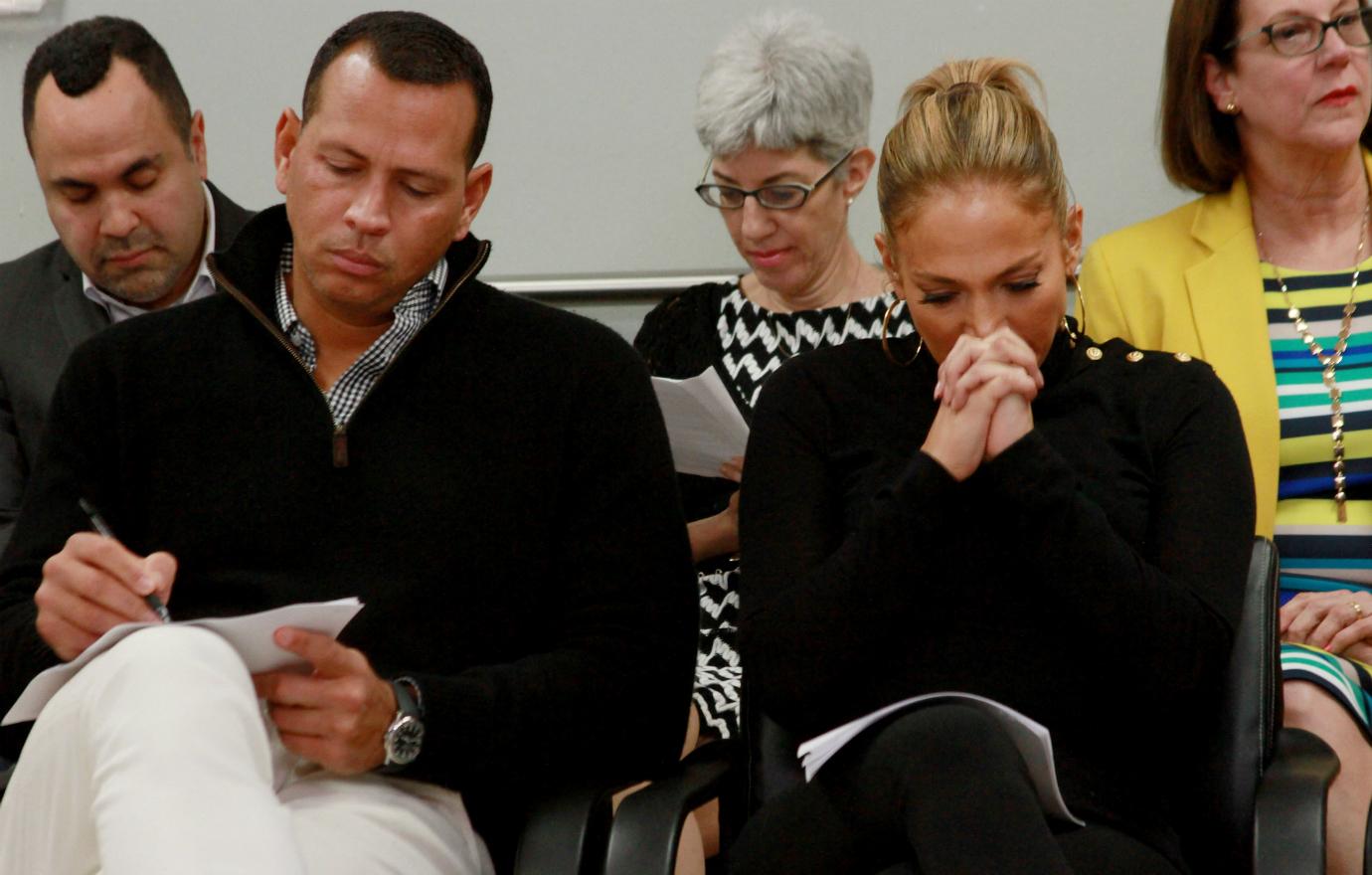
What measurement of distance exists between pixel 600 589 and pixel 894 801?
21.6 inches

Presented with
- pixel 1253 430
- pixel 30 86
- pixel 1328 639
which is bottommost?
pixel 1328 639

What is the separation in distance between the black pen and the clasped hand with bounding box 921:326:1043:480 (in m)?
0.90

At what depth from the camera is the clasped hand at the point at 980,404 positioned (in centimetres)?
191

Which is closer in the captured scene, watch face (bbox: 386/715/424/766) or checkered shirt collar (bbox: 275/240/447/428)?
watch face (bbox: 386/715/424/766)

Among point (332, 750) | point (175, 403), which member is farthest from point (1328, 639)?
point (175, 403)

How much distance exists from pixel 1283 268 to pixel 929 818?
144cm

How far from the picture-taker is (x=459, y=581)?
2.07m

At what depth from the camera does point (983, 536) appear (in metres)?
1.96

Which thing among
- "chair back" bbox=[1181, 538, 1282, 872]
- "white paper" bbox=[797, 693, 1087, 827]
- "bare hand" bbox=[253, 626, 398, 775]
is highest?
"bare hand" bbox=[253, 626, 398, 775]

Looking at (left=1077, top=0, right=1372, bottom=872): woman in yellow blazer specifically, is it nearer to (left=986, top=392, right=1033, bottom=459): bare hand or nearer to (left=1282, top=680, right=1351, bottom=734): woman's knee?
(left=1282, top=680, right=1351, bottom=734): woman's knee

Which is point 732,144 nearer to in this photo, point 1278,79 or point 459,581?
point 1278,79

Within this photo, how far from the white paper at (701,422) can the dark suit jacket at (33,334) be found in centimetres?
91

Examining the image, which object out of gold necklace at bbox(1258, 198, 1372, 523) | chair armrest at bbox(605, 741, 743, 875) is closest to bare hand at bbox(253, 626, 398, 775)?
chair armrest at bbox(605, 741, 743, 875)

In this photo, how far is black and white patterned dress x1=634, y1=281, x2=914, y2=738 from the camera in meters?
2.71
